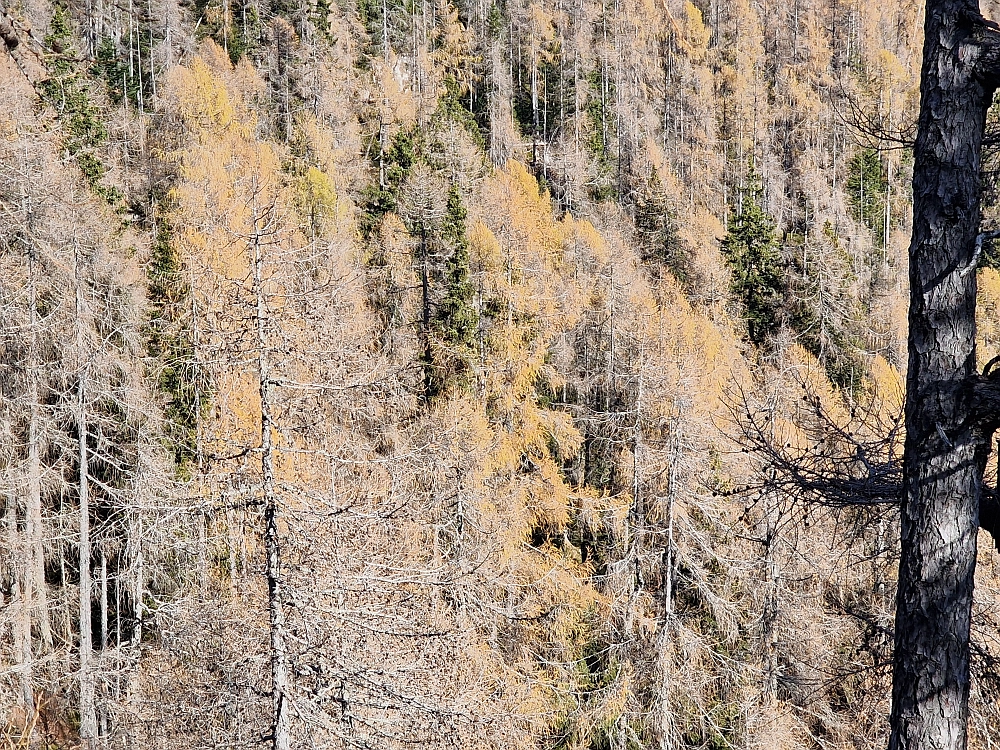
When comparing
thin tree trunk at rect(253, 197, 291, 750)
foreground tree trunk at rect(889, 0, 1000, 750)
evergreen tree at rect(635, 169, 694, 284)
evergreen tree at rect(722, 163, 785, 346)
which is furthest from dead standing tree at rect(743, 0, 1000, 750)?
evergreen tree at rect(635, 169, 694, 284)

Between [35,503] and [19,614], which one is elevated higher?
[35,503]

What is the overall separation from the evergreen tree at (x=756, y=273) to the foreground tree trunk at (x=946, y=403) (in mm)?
39942

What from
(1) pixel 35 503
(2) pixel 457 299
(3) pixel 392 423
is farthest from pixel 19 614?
(2) pixel 457 299

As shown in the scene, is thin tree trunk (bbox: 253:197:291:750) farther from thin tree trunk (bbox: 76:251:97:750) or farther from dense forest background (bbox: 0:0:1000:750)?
thin tree trunk (bbox: 76:251:97:750)

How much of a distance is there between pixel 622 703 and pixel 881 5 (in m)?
99.7

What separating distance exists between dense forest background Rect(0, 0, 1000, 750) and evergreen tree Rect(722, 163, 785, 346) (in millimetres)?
222

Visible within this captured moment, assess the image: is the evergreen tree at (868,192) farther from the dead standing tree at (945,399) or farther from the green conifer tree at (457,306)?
the dead standing tree at (945,399)

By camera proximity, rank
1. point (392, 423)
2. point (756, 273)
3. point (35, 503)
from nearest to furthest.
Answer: point (35, 503) → point (392, 423) → point (756, 273)

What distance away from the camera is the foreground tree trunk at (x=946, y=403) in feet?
10.5

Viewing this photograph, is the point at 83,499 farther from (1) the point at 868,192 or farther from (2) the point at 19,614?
(1) the point at 868,192

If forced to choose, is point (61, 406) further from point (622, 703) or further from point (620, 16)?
point (620, 16)

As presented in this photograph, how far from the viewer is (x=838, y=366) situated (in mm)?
37812

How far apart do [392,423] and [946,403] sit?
722 inches

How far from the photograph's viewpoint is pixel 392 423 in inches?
824
